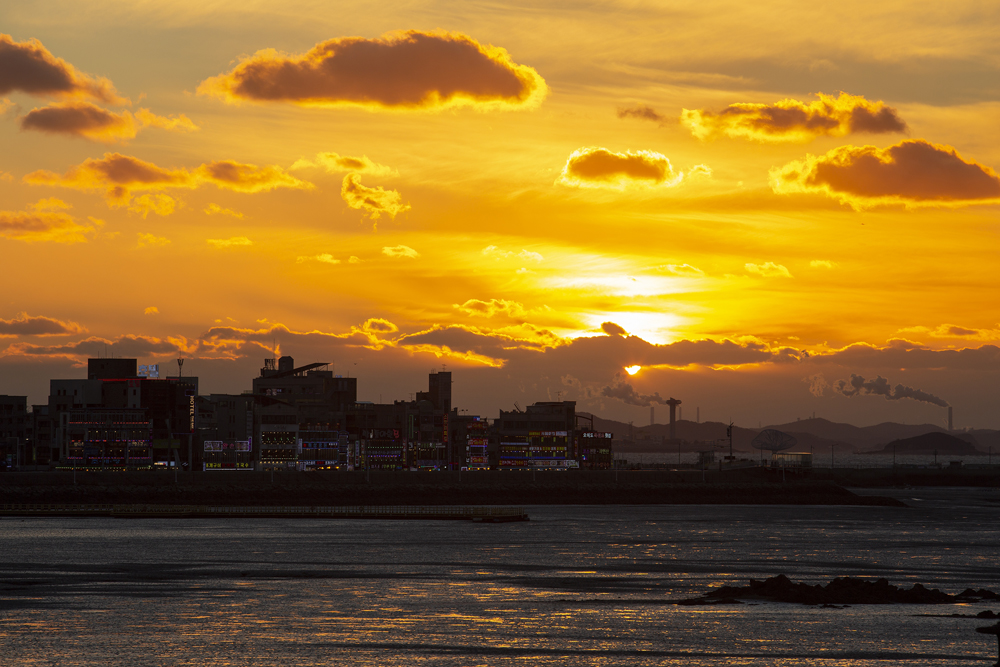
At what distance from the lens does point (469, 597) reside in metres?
71.6

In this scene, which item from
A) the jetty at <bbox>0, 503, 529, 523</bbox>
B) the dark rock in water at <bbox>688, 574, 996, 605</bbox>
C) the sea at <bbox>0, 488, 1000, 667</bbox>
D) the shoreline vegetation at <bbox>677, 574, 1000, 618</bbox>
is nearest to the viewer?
the sea at <bbox>0, 488, 1000, 667</bbox>

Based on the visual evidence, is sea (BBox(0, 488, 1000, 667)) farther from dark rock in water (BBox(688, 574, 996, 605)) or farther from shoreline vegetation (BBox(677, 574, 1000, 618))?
dark rock in water (BBox(688, 574, 996, 605))

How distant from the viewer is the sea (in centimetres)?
5247

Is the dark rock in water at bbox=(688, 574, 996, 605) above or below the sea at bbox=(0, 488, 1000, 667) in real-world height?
above

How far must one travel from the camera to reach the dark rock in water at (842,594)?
6856 centimetres

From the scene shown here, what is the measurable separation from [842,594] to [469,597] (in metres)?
23.8

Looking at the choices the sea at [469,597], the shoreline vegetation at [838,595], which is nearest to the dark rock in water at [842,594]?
the shoreline vegetation at [838,595]

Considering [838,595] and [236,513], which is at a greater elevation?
[838,595]

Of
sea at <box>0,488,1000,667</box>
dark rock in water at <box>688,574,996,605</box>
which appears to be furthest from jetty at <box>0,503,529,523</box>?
dark rock in water at <box>688,574,996,605</box>

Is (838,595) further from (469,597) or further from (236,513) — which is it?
(236,513)

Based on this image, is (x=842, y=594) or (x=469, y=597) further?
(x=469, y=597)

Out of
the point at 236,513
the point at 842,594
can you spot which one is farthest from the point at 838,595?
the point at 236,513

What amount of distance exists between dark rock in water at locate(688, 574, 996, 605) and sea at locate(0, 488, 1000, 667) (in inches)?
84.0

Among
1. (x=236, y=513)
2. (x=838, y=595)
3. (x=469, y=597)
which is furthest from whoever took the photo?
(x=236, y=513)
